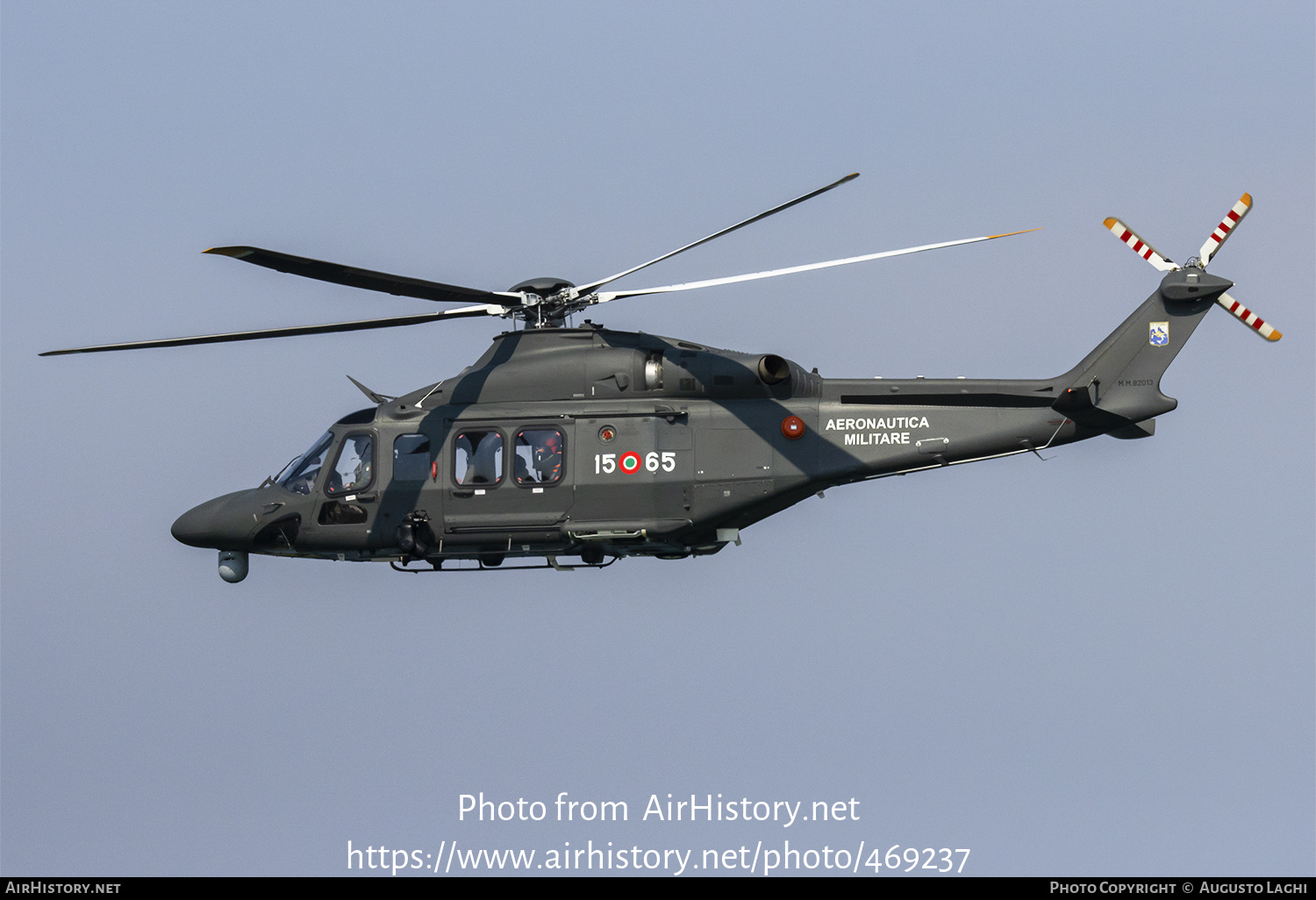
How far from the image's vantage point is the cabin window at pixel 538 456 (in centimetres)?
2153

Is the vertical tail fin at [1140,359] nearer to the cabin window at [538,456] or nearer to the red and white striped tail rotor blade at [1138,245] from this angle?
the red and white striped tail rotor blade at [1138,245]

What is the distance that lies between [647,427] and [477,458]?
242 centimetres

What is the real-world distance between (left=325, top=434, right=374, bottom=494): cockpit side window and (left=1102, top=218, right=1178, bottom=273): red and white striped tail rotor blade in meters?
10.7

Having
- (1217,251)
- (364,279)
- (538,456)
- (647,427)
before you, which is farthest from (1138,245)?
(364,279)

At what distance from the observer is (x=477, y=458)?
21812 millimetres

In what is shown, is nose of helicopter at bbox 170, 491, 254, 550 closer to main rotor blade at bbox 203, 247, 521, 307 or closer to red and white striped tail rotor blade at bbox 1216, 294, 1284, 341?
main rotor blade at bbox 203, 247, 521, 307

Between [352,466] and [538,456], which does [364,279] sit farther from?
[352,466]

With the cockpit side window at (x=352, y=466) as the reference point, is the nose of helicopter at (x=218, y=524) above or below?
below

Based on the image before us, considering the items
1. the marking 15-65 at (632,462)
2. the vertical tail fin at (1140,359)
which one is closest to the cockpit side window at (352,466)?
the marking 15-65 at (632,462)

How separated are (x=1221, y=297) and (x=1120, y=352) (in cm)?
158

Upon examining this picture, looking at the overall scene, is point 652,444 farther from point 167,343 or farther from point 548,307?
point 167,343

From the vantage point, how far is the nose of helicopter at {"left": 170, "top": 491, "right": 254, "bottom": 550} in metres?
23.0

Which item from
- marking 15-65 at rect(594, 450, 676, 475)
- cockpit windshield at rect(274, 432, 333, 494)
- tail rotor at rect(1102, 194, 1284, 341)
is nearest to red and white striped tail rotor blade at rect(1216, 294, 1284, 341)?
tail rotor at rect(1102, 194, 1284, 341)

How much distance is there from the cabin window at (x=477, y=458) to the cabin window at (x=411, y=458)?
46 cm
